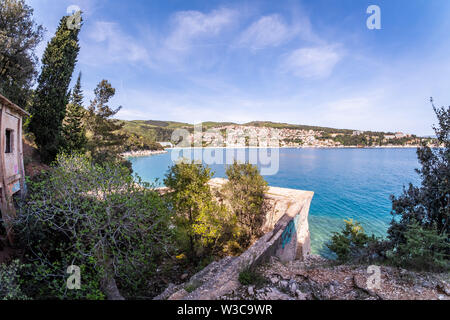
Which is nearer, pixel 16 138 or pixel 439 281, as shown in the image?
pixel 439 281

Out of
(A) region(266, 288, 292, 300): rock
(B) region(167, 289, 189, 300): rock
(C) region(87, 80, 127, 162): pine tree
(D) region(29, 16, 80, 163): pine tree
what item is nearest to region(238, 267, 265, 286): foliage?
(A) region(266, 288, 292, 300): rock

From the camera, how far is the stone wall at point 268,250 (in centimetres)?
426

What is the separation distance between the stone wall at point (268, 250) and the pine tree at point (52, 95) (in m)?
11.9

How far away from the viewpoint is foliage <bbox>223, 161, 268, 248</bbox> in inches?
422

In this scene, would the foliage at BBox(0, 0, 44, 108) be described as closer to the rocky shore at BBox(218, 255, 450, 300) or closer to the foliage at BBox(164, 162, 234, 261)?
the foliage at BBox(164, 162, 234, 261)

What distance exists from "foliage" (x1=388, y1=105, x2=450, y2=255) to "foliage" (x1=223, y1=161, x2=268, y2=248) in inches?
241

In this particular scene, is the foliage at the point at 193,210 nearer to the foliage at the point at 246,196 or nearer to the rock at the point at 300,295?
the foliage at the point at 246,196

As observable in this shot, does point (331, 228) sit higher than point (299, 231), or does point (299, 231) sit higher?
point (299, 231)

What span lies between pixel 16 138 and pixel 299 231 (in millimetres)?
13839

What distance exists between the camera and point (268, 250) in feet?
20.5

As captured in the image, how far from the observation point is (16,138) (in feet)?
22.4
